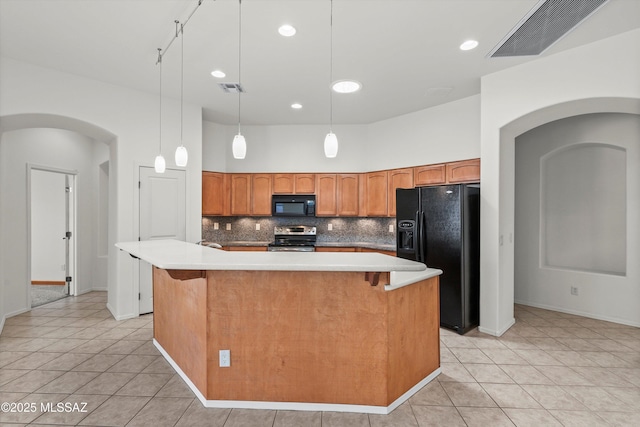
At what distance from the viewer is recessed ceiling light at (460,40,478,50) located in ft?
9.86

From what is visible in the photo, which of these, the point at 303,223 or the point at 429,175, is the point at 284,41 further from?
the point at 303,223

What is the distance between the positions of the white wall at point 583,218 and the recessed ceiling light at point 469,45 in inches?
92.7

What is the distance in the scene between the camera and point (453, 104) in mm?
4559

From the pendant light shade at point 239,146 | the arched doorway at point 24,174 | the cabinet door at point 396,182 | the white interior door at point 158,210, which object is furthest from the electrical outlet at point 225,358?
the cabinet door at point 396,182

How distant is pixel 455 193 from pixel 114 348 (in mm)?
4012

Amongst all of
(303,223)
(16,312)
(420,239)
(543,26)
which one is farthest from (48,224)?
(543,26)

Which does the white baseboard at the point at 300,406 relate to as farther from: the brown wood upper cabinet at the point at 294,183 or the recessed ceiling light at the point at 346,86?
the brown wood upper cabinet at the point at 294,183

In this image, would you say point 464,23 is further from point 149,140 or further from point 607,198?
point 149,140

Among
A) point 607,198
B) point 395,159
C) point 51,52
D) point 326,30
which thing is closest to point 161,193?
point 51,52

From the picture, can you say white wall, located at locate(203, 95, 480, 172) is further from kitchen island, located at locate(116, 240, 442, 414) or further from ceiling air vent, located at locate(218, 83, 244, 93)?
kitchen island, located at locate(116, 240, 442, 414)

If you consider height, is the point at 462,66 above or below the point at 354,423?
above

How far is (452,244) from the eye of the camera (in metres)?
3.76

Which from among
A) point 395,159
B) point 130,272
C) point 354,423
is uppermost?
point 395,159

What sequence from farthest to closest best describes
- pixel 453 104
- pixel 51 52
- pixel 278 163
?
pixel 278 163
pixel 453 104
pixel 51 52
